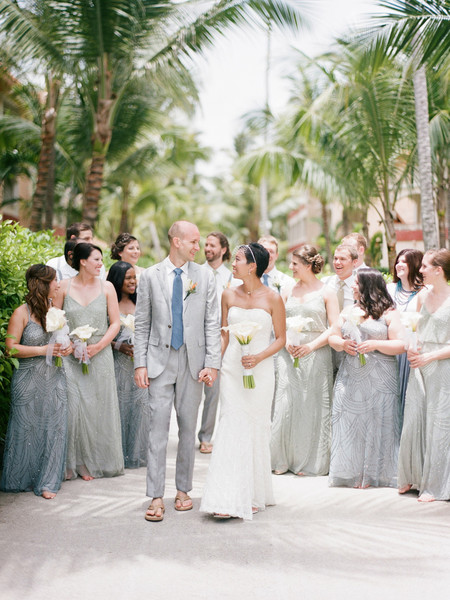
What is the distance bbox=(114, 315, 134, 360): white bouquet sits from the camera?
7.50 m

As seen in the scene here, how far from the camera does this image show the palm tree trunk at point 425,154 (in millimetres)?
14344

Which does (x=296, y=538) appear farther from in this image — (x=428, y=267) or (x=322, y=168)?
(x=322, y=168)

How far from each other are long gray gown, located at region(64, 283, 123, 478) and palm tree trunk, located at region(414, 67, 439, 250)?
906cm

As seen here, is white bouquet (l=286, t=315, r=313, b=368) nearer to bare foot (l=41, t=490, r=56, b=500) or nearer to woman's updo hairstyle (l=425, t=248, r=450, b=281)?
woman's updo hairstyle (l=425, t=248, r=450, b=281)

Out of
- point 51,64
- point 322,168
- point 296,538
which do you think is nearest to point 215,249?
point 296,538

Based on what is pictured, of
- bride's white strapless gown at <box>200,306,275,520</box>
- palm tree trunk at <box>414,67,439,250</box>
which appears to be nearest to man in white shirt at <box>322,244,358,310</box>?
bride's white strapless gown at <box>200,306,275,520</box>

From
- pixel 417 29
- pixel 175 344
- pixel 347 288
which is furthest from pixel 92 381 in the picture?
pixel 417 29

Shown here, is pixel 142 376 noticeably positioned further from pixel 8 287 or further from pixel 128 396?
pixel 128 396

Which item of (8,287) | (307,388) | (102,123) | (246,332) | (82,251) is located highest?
(102,123)

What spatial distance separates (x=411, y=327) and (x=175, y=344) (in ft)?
6.97

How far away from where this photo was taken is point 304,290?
7.54 m

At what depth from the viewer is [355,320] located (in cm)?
666

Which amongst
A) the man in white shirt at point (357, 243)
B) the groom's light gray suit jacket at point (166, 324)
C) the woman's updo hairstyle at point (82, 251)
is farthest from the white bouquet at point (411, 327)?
the woman's updo hairstyle at point (82, 251)

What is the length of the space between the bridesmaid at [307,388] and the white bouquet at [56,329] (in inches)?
88.6
